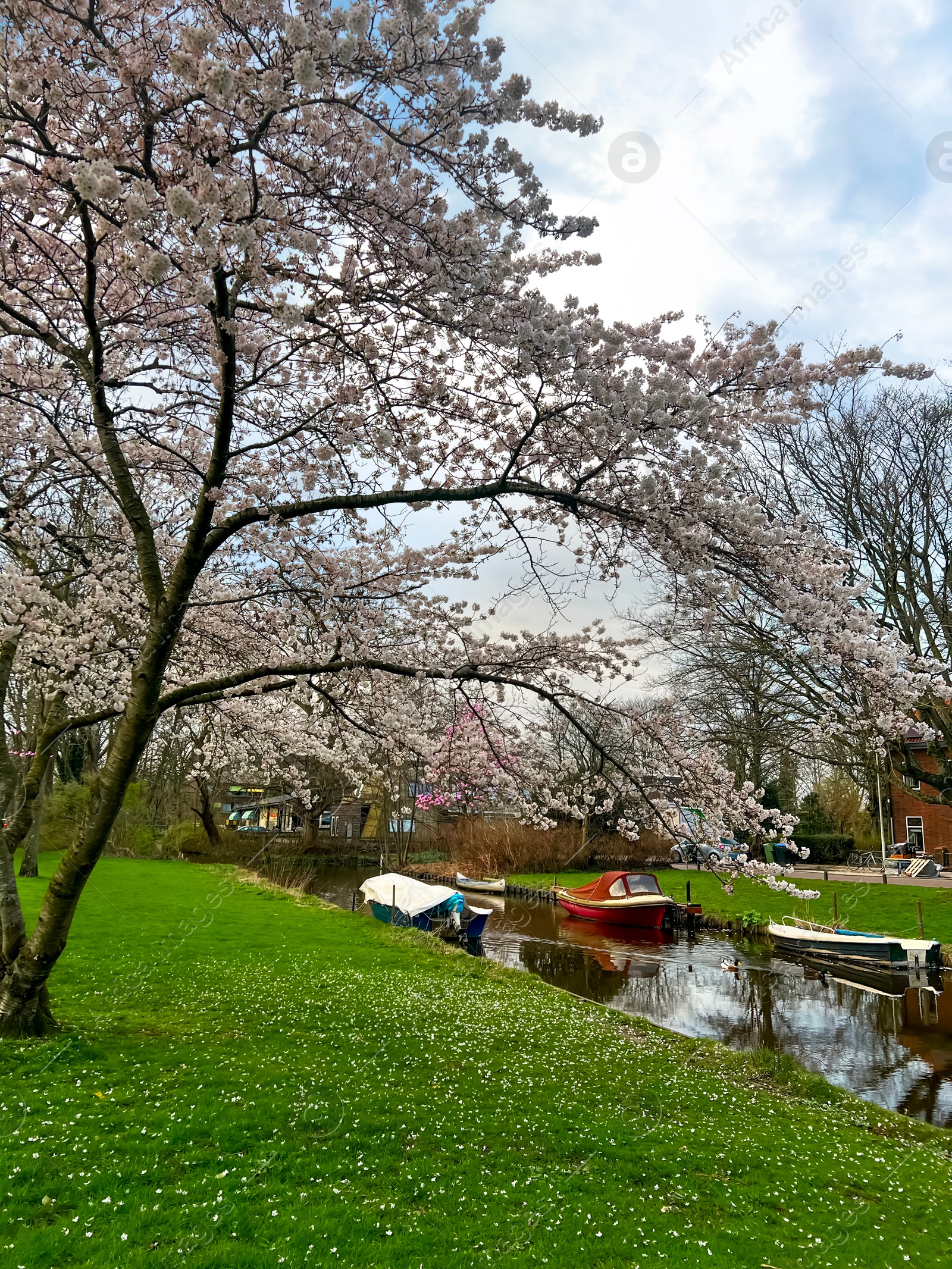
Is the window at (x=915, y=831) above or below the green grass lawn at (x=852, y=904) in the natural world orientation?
above

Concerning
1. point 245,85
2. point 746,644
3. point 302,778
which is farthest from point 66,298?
point 746,644

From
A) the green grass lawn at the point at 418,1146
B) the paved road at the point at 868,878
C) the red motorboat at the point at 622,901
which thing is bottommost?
the red motorboat at the point at 622,901

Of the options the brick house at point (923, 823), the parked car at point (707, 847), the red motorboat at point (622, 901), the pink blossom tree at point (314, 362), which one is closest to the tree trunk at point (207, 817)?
the red motorboat at point (622, 901)

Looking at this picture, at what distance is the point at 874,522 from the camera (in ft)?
55.7

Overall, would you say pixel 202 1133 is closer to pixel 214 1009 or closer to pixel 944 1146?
pixel 214 1009

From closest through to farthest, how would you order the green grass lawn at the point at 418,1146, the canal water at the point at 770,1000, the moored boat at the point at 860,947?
the green grass lawn at the point at 418,1146
the canal water at the point at 770,1000
the moored boat at the point at 860,947

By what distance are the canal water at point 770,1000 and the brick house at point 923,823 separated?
1858 cm

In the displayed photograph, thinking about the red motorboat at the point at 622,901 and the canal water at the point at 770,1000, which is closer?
the canal water at the point at 770,1000

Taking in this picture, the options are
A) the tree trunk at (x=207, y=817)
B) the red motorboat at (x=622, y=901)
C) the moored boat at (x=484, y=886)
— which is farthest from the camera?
the tree trunk at (x=207, y=817)

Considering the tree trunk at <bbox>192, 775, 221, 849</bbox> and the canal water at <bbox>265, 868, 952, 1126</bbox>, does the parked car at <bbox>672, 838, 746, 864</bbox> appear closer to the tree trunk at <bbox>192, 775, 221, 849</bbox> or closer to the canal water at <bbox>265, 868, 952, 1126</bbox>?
the canal water at <bbox>265, 868, 952, 1126</bbox>

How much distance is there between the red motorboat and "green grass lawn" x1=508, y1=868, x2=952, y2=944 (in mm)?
1957

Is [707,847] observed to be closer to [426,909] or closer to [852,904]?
[426,909]

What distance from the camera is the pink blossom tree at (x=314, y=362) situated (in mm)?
4605

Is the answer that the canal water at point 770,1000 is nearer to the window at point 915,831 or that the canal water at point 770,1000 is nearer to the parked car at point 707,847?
the parked car at point 707,847
